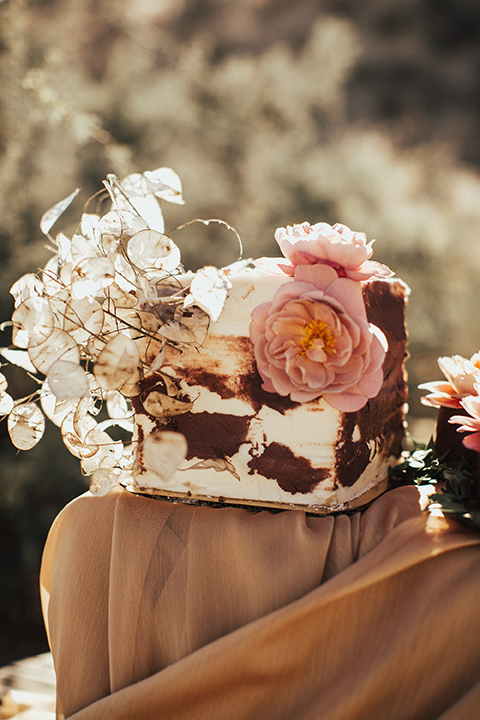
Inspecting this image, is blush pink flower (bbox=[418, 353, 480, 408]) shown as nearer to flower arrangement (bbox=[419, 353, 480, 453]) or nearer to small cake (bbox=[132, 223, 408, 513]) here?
flower arrangement (bbox=[419, 353, 480, 453])

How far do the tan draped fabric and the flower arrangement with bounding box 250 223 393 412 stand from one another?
20 centimetres

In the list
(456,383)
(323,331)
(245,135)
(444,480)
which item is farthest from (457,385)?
(245,135)

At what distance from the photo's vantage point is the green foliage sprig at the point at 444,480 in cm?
73

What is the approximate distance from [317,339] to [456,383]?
0.99 ft

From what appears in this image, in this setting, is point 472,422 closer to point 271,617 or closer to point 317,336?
point 317,336

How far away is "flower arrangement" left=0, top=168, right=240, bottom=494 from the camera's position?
27.5 inches

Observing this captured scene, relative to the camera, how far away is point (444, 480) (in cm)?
86

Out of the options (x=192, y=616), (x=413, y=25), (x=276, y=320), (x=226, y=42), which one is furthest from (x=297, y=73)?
(x=192, y=616)

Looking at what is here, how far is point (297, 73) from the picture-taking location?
264 centimetres

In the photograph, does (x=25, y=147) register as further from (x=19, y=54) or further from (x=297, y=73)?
(x=297, y=73)

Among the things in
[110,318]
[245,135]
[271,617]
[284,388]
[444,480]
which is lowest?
[271,617]

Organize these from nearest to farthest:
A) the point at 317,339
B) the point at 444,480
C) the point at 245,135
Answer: the point at 317,339 < the point at 444,480 < the point at 245,135

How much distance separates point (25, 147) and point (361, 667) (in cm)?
204

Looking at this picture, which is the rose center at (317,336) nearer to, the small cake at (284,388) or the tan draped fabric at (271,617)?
the small cake at (284,388)
